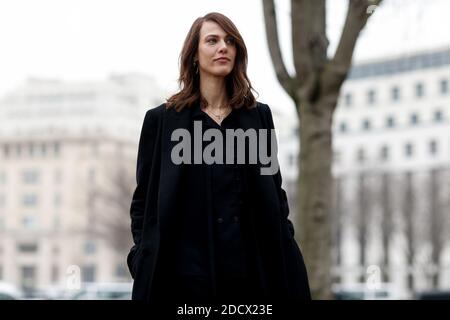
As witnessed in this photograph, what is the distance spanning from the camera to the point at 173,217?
345 cm

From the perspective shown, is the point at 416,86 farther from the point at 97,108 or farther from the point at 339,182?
the point at 97,108

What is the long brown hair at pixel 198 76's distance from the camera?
3.63 m

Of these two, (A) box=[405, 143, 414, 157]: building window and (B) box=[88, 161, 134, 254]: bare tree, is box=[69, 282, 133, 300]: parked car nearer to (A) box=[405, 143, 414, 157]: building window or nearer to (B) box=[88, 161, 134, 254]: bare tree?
(B) box=[88, 161, 134, 254]: bare tree

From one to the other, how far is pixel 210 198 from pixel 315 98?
7166 millimetres

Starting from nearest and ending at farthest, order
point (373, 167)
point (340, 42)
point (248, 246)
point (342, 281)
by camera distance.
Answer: point (248, 246)
point (340, 42)
point (373, 167)
point (342, 281)

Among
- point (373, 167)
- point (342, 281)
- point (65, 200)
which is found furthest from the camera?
point (65, 200)

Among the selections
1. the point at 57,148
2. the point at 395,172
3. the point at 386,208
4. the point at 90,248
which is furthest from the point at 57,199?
the point at 386,208

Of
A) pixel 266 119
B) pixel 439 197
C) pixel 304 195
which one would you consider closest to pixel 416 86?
pixel 439 197

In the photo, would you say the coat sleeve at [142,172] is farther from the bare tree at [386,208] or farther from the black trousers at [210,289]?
the bare tree at [386,208]

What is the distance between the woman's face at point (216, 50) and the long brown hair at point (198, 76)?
21 millimetres

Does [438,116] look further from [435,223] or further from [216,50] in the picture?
[216,50]

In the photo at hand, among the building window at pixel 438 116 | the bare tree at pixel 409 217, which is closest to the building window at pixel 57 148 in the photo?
the building window at pixel 438 116

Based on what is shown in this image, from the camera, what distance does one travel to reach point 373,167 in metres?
74.0

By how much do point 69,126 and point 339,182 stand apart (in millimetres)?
51901
